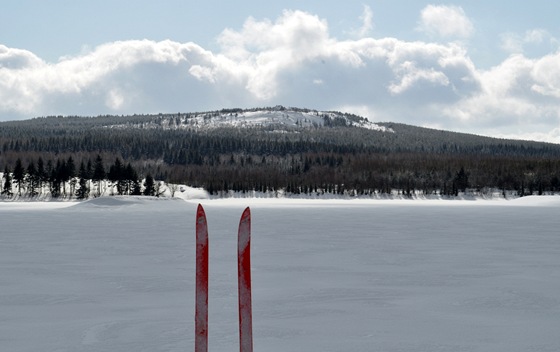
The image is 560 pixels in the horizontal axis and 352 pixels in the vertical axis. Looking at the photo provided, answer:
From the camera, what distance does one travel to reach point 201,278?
20.5 feet

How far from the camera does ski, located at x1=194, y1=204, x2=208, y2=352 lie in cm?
623

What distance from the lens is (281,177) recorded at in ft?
630

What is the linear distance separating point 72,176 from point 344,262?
134m

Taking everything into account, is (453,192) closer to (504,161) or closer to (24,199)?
(504,161)

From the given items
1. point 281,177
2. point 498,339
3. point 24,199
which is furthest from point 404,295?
point 281,177

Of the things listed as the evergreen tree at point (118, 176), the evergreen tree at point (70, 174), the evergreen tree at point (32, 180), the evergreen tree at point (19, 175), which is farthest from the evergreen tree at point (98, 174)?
the evergreen tree at point (19, 175)

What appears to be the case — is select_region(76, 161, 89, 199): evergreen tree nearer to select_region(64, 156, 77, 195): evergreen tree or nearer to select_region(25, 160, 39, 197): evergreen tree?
select_region(64, 156, 77, 195): evergreen tree

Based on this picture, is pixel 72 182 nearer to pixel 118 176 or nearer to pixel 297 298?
pixel 118 176

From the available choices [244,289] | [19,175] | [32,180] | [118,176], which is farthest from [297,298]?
[32,180]

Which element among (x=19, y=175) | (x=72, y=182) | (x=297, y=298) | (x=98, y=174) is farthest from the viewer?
(x=98, y=174)

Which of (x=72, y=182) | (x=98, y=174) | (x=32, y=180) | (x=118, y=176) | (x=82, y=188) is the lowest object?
(x=82, y=188)

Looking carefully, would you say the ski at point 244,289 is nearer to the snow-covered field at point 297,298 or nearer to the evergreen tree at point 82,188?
the snow-covered field at point 297,298

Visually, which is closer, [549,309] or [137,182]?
[549,309]

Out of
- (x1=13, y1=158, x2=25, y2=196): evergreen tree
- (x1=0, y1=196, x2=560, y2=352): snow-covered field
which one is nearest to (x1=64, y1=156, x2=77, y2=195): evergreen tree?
(x1=13, y1=158, x2=25, y2=196): evergreen tree
